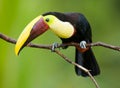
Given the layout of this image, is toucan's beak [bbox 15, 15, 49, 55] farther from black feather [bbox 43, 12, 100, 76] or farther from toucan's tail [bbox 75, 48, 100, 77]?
toucan's tail [bbox 75, 48, 100, 77]

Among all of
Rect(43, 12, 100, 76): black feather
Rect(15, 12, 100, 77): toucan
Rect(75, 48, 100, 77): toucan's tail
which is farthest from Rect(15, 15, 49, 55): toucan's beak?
Rect(75, 48, 100, 77): toucan's tail

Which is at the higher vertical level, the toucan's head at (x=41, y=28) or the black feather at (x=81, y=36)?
the toucan's head at (x=41, y=28)

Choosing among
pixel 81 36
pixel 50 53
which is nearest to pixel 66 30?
pixel 81 36

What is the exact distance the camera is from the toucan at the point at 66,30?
1.21 meters

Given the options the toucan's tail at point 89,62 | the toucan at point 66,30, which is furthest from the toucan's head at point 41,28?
the toucan's tail at point 89,62

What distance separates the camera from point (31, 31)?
121 centimetres

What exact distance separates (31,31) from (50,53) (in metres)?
1.05

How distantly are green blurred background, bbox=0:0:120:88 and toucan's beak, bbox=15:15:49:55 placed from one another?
0.60 feet

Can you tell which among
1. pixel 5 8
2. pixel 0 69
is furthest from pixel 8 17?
pixel 0 69

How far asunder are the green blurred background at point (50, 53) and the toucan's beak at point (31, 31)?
0.60ft

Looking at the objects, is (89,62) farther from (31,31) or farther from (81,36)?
(31,31)

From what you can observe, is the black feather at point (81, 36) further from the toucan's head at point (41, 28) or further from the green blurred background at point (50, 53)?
the green blurred background at point (50, 53)

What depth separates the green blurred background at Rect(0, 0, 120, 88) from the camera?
4.79ft

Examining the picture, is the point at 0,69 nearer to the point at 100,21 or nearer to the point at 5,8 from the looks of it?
the point at 5,8
